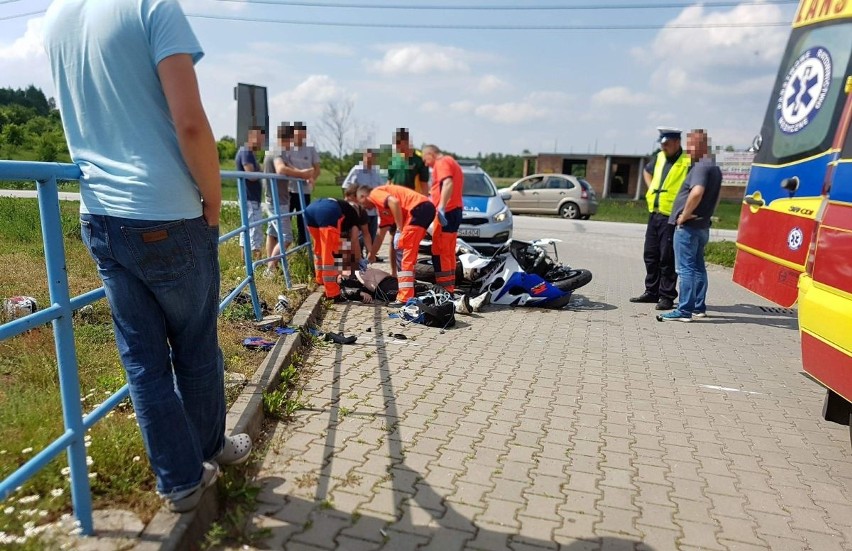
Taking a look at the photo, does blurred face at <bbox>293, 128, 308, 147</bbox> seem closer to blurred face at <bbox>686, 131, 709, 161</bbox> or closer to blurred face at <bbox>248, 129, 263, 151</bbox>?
blurred face at <bbox>248, 129, 263, 151</bbox>

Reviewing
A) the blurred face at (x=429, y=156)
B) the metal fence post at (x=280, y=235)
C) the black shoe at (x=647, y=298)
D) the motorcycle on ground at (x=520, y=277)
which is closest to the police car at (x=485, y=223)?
the blurred face at (x=429, y=156)

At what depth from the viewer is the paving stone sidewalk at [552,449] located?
262 centimetres

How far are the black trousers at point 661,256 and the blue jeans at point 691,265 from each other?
495 millimetres

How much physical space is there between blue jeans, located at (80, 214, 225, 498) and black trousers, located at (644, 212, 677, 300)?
5.99 m

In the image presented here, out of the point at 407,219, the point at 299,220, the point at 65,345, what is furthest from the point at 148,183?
the point at 299,220

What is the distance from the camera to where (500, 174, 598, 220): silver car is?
22578 millimetres

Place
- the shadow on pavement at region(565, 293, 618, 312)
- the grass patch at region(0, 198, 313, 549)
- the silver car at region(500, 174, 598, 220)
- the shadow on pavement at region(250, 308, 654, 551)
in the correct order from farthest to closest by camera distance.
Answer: the silver car at region(500, 174, 598, 220) → the shadow on pavement at region(565, 293, 618, 312) → the shadow on pavement at region(250, 308, 654, 551) → the grass patch at region(0, 198, 313, 549)

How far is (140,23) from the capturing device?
1.93m

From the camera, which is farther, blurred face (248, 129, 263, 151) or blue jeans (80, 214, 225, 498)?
blurred face (248, 129, 263, 151)

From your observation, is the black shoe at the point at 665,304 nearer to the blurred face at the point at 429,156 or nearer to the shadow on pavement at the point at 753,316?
the shadow on pavement at the point at 753,316

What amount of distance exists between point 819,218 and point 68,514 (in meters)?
4.10

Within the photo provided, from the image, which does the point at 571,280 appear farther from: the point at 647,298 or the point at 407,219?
the point at 407,219

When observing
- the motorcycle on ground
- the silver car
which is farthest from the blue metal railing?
the silver car

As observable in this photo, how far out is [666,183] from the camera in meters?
7.09
